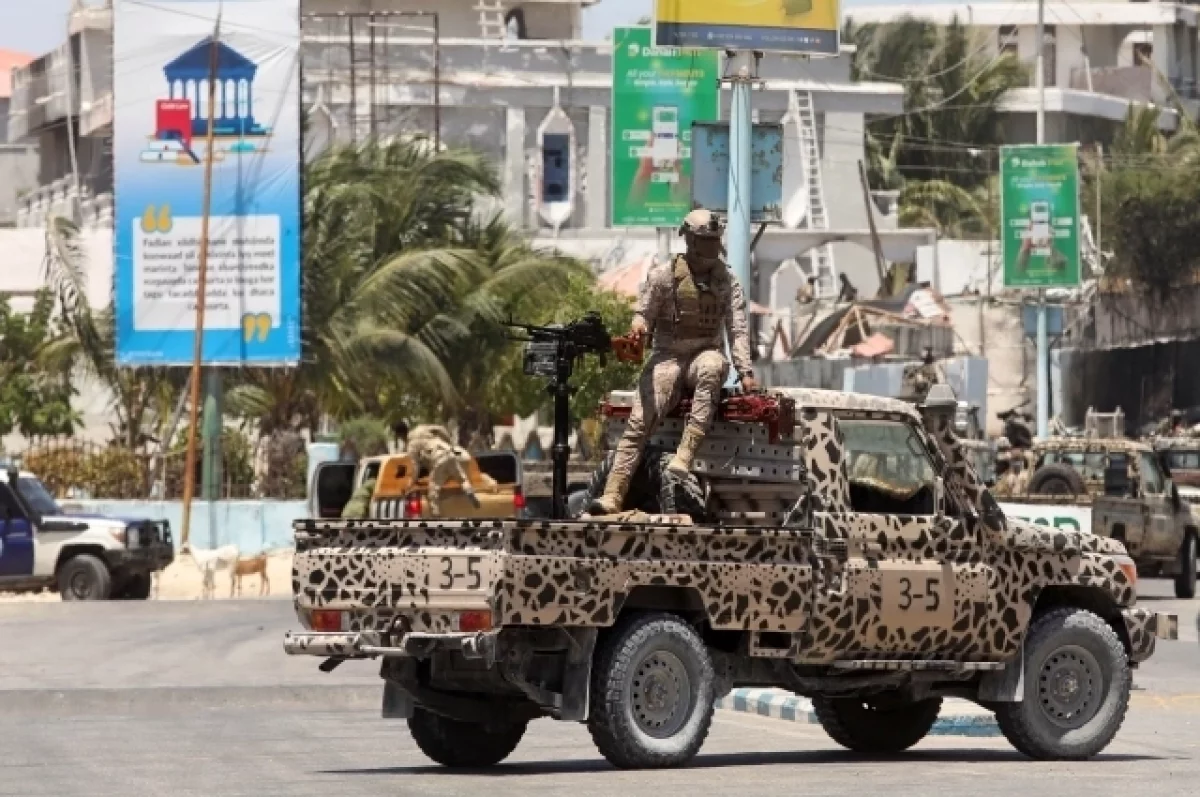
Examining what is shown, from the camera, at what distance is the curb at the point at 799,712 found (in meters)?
17.2

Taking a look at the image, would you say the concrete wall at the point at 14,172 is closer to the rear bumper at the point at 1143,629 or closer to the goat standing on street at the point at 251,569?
the goat standing on street at the point at 251,569

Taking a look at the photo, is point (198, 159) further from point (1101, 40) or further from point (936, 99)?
point (1101, 40)

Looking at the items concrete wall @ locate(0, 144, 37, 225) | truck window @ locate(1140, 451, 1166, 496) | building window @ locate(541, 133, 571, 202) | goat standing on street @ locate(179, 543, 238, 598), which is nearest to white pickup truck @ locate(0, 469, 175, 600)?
goat standing on street @ locate(179, 543, 238, 598)

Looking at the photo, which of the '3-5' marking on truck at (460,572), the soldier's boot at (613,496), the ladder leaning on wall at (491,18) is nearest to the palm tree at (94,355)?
the ladder leaning on wall at (491,18)

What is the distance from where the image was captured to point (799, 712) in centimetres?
1834

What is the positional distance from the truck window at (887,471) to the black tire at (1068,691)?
1027mm

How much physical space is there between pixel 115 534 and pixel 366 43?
3420 centimetres

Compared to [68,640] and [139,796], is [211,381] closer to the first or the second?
[68,640]

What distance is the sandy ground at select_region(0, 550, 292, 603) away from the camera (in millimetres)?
36812

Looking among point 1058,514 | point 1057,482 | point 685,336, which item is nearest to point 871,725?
point 685,336

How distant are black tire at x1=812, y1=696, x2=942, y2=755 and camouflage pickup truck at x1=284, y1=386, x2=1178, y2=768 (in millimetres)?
12

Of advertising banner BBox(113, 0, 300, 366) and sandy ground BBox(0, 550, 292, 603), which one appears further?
advertising banner BBox(113, 0, 300, 366)

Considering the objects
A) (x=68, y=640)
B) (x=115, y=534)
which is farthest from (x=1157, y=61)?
(x=68, y=640)

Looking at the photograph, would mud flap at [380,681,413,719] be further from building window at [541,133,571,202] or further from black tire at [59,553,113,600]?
building window at [541,133,571,202]
